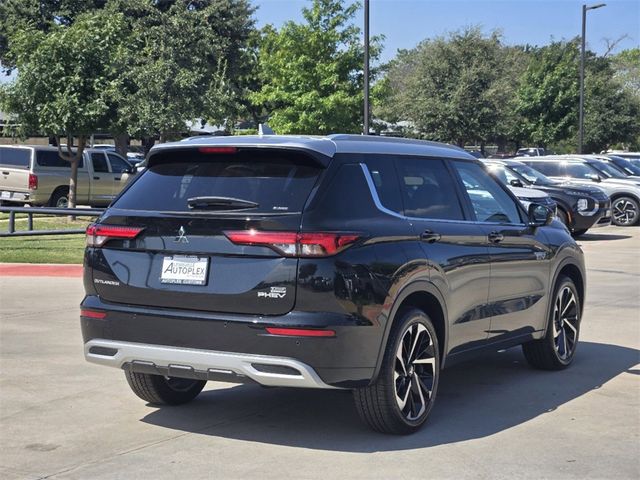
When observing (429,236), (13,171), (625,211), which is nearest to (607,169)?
(625,211)

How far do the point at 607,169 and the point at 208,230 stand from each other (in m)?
23.8

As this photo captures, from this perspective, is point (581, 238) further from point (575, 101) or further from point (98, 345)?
point (575, 101)

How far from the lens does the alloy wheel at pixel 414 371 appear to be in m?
5.99

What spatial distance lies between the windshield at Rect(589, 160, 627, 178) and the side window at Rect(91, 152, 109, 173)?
13.8 metres

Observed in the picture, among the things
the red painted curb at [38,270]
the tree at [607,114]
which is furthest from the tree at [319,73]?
the tree at [607,114]

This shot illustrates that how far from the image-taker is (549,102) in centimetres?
5700

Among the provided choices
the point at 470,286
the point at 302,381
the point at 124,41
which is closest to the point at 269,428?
the point at 302,381

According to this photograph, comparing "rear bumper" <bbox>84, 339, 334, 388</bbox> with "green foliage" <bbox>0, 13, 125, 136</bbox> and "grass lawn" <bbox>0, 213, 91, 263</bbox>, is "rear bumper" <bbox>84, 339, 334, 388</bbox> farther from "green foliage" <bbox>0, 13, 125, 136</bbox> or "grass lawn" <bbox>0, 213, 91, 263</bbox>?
"green foliage" <bbox>0, 13, 125, 136</bbox>

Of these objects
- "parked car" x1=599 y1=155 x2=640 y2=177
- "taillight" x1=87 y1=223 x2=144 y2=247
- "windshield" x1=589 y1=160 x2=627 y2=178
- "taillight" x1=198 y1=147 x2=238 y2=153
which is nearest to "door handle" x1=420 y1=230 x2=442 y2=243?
"taillight" x1=198 y1=147 x2=238 y2=153

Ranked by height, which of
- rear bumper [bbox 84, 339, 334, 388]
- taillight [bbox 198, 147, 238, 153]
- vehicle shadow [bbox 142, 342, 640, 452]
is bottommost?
vehicle shadow [bbox 142, 342, 640, 452]

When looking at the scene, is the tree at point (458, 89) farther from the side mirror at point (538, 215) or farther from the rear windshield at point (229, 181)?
the rear windshield at point (229, 181)

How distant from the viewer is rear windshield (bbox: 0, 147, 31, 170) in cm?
2608

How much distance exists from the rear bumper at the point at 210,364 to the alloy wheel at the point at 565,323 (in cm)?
331

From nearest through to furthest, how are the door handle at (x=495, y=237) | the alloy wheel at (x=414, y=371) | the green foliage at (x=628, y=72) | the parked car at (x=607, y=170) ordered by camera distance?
the alloy wheel at (x=414, y=371) → the door handle at (x=495, y=237) → the parked car at (x=607, y=170) → the green foliage at (x=628, y=72)
